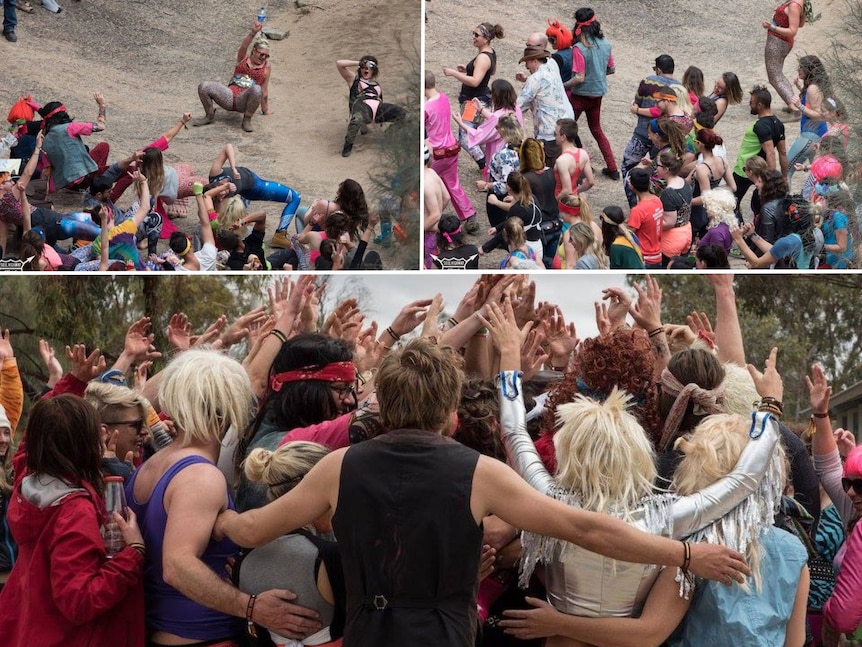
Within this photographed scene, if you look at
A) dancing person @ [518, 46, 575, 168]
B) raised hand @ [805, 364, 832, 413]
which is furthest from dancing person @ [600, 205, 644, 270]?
raised hand @ [805, 364, 832, 413]

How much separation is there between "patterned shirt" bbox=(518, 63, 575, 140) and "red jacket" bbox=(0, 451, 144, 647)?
7.23m

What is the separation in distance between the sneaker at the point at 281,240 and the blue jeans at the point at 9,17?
530cm

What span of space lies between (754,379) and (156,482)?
1856 mm

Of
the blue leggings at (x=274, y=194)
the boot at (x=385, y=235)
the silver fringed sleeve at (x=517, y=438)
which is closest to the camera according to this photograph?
the silver fringed sleeve at (x=517, y=438)

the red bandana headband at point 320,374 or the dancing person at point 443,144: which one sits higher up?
the dancing person at point 443,144

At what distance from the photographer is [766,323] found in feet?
20.4

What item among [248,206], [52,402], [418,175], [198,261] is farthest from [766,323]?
[248,206]

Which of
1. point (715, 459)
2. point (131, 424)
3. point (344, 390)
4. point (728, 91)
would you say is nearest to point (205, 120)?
point (728, 91)

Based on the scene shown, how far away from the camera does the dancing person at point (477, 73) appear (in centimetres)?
997

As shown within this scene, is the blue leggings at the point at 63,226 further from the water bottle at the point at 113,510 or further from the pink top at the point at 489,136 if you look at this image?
the water bottle at the point at 113,510

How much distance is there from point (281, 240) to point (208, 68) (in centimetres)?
527

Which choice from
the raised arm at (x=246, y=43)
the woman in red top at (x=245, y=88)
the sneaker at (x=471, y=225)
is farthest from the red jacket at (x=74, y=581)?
the raised arm at (x=246, y=43)

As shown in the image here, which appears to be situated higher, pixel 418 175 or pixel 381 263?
pixel 418 175

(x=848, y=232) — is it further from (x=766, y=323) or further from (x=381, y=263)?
(x=381, y=263)
